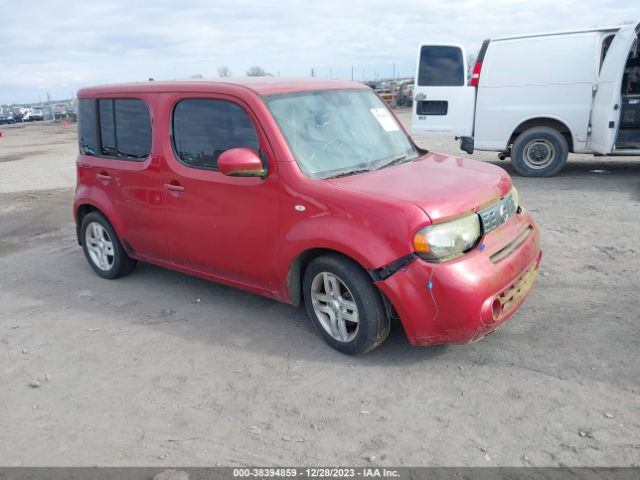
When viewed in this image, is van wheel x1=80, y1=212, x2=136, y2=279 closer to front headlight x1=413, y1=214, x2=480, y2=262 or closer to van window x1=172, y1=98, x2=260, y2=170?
van window x1=172, y1=98, x2=260, y2=170

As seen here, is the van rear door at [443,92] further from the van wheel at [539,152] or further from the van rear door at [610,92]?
the van rear door at [610,92]

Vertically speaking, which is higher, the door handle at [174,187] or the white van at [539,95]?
the white van at [539,95]

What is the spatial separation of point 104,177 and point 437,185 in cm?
324

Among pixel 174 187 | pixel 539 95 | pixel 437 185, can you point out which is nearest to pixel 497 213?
pixel 437 185

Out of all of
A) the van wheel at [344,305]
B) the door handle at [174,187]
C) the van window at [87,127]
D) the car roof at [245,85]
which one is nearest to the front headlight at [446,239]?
the van wheel at [344,305]

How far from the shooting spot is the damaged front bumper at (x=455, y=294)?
3.16 meters

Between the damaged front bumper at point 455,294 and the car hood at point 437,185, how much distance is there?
0.96 ft

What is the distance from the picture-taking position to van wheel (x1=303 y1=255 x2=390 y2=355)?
343cm

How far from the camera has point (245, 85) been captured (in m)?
4.06

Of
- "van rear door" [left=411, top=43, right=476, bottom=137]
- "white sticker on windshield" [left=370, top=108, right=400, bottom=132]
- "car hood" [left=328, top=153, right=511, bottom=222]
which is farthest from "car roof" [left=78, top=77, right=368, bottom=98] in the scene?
"van rear door" [left=411, top=43, right=476, bottom=137]

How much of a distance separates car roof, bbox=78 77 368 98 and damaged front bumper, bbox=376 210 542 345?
1743 millimetres

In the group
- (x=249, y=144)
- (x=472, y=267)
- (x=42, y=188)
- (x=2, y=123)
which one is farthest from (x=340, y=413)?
(x=2, y=123)

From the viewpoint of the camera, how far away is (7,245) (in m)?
7.12

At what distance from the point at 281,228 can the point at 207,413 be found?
1316 mm
